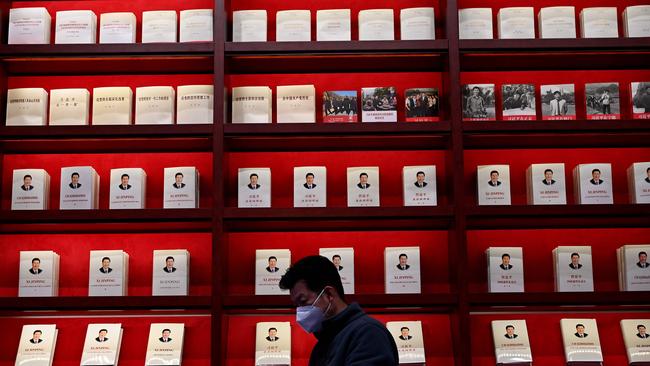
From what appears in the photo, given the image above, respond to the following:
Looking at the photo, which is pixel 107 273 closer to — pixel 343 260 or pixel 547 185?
pixel 343 260

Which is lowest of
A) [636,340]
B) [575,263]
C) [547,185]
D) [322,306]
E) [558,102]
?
[636,340]

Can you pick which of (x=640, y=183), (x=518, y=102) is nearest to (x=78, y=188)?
(x=518, y=102)

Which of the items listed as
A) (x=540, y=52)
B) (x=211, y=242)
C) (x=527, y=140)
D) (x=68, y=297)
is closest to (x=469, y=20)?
(x=540, y=52)

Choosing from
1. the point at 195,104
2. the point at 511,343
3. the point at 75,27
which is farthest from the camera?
the point at 75,27

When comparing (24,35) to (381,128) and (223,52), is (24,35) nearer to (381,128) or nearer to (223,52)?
(223,52)

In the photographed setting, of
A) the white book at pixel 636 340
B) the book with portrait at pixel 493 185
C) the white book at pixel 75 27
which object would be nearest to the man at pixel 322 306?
the book with portrait at pixel 493 185

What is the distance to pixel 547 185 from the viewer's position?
4.59 metres

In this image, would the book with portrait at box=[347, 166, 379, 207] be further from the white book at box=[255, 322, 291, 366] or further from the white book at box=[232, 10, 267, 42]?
the white book at box=[232, 10, 267, 42]

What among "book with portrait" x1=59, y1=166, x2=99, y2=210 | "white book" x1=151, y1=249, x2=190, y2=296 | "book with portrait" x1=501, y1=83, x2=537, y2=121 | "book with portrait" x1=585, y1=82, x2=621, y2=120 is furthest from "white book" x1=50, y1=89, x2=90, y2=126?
"book with portrait" x1=585, y1=82, x2=621, y2=120

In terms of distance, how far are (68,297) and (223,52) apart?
151 centimetres

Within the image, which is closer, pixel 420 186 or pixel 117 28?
pixel 420 186

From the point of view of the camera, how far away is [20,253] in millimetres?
4648

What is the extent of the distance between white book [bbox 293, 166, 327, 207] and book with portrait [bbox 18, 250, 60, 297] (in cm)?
133

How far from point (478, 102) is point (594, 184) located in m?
0.75
